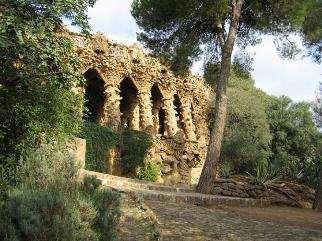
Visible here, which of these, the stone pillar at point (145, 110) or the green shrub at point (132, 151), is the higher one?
the stone pillar at point (145, 110)

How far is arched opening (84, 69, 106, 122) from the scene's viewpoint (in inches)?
933

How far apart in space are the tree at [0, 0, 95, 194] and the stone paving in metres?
2.60

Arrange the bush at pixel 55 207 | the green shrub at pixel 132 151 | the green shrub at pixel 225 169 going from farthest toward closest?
the green shrub at pixel 225 169 < the green shrub at pixel 132 151 < the bush at pixel 55 207

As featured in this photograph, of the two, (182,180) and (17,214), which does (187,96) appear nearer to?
(182,180)

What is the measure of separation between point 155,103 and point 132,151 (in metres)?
7.49

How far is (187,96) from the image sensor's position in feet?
93.4

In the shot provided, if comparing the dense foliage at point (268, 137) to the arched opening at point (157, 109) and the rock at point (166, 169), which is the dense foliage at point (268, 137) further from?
the arched opening at point (157, 109)

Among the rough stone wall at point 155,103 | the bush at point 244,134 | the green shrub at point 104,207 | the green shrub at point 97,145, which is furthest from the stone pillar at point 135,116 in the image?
the green shrub at point 104,207

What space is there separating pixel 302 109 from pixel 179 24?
79.2 ft

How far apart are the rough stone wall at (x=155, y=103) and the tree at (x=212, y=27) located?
3230mm

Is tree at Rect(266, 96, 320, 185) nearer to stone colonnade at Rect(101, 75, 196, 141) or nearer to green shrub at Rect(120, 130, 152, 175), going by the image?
stone colonnade at Rect(101, 75, 196, 141)

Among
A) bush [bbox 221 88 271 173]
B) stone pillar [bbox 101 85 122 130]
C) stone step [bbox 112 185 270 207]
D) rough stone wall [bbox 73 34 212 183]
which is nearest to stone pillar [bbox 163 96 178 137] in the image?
rough stone wall [bbox 73 34 212 183]

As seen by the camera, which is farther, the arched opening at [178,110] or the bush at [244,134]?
the arched opening at [178,110]

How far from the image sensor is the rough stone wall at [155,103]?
21.9 meters
